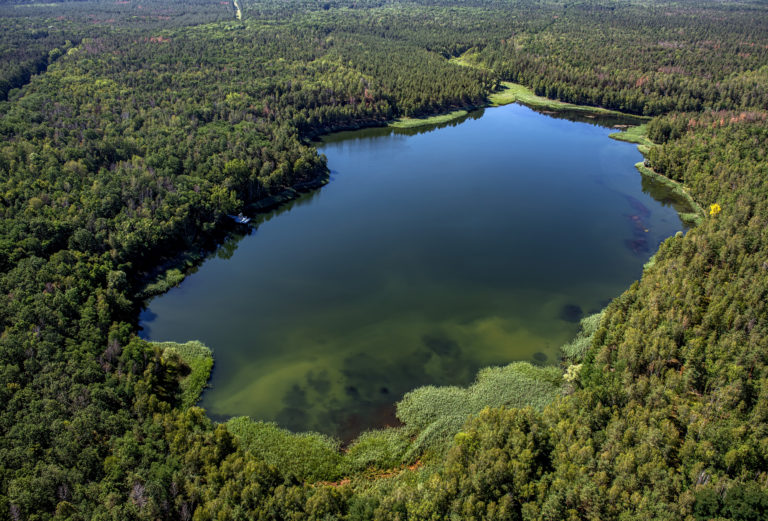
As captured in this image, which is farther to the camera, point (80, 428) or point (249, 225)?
point (249, 225)

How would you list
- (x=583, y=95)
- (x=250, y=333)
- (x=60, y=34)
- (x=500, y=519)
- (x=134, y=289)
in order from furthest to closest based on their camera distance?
(x=60, y=34), (x=583, y=95), (x=134, y=289), (x=250, y=333), (x=500, y=519)

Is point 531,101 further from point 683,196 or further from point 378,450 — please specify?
point 378,450

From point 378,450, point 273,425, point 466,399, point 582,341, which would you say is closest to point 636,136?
point 582,341

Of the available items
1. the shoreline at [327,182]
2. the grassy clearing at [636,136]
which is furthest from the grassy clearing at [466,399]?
the grassy clearing at [636,136]

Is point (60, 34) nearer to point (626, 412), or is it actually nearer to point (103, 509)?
point (103, 509)

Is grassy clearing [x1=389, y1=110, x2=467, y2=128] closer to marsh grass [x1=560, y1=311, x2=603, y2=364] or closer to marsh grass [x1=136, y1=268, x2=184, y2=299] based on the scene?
marsh grass [x1=136, y1=268, x2=184, y2=299]

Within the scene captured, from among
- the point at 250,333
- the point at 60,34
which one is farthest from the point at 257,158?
the point at 60,34
